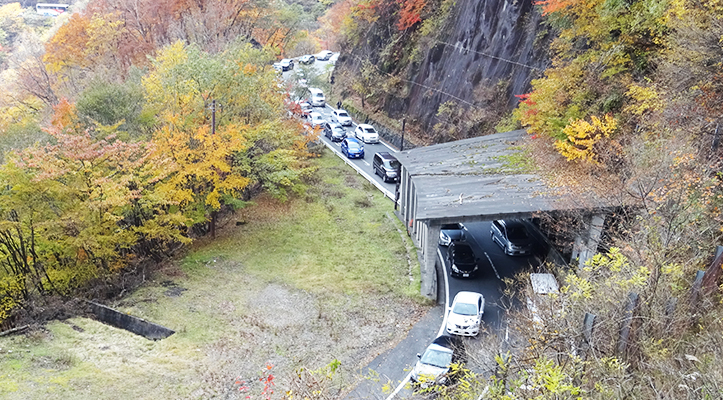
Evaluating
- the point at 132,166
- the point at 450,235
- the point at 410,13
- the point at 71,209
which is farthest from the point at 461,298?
the point at 410,13

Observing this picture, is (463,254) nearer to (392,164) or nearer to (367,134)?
(392,164)

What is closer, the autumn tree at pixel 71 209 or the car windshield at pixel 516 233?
the autumn tree at pixel 71 209

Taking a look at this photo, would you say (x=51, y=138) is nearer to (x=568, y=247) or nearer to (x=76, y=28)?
(x=568, y=247)

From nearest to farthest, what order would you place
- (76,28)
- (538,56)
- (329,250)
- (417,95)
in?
(329,250), (538,56), (417,95), (76,28)

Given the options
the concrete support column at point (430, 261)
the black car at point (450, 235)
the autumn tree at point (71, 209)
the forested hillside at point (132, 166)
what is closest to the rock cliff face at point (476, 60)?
the black car at point (450, 235)

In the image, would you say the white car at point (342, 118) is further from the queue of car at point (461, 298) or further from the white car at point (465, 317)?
the white car at point (465, 317)

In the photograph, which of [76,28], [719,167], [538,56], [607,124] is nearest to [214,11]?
[76,28]
